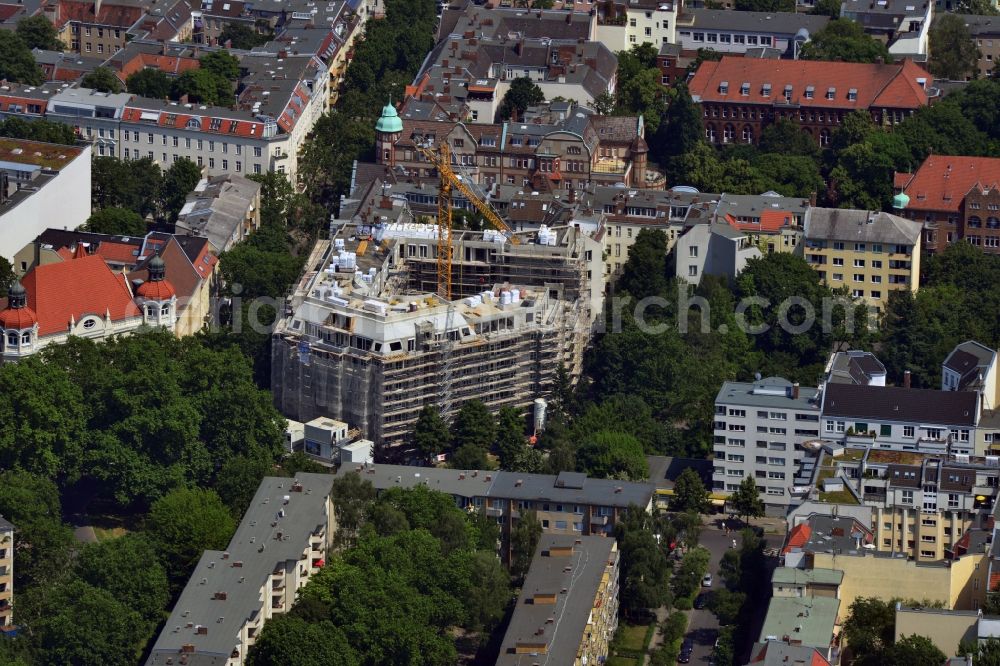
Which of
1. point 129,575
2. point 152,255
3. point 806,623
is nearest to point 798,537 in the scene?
point 806,623

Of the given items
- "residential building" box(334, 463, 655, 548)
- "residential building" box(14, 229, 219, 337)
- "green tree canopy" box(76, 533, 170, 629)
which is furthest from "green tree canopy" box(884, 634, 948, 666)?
"residential building" box(14, 229, 219, 337)

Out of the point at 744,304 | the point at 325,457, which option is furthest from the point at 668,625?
the point at 744,304

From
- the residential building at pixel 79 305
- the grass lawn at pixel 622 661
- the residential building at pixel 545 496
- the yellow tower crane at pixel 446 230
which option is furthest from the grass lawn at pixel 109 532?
the grass lawn at pixel 622 661

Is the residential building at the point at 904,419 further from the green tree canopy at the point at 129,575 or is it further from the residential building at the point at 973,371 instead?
the green tree canopy at the point at 129,575

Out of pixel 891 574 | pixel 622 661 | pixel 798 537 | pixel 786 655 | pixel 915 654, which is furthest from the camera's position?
pixel 798 537

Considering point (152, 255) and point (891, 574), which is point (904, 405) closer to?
point (891, 574)

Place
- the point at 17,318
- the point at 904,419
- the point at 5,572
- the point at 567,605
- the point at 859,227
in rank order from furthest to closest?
the point at 859,227 → the point at 17,318 → the point at 904,419 → the point at 5,572 → the point at 567,605

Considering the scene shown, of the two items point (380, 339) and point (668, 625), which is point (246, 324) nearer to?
point (380, 339)

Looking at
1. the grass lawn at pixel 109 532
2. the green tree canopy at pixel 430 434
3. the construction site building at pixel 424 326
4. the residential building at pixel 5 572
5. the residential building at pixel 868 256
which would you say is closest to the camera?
the residential building at pixel 5 572
